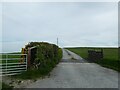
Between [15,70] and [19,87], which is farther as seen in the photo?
[15,70]

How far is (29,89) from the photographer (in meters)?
12.3

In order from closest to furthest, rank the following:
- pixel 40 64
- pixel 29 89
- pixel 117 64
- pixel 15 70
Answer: pixel 29 89
pixel 15 70
pixel 40 64
pixel 117 64

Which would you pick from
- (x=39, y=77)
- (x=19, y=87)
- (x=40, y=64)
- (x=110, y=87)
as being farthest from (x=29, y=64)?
(x=110, y=87)

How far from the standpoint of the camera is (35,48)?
2052cm

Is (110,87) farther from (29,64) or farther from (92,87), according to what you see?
(29,64)

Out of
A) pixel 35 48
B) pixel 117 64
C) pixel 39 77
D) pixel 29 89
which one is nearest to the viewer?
pixel 29 89

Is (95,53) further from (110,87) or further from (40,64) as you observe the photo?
(110,87)

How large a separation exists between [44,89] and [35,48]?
8.44 meters

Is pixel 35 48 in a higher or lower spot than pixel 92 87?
higher

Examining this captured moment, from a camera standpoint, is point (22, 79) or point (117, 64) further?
point (117, 64)

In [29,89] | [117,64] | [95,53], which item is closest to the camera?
[29,89]

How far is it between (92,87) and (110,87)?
2.87 feet

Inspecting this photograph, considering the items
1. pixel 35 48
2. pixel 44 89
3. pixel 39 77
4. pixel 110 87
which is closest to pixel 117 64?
pixel 35 48

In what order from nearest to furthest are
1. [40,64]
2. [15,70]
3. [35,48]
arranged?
[15,70] → [40,64] → [35,48]
